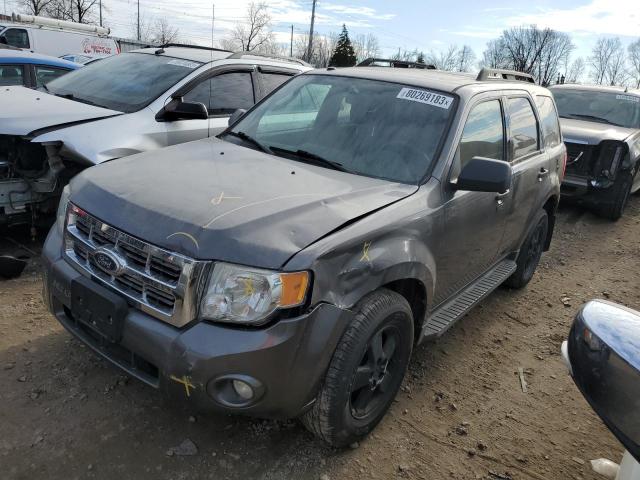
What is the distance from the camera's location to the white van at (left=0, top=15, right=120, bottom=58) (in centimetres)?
1669

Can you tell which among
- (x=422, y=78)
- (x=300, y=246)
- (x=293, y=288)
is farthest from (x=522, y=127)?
(x=293, y=288)

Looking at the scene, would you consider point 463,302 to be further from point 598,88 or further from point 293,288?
point 598,88

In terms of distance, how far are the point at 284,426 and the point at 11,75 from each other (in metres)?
6.73

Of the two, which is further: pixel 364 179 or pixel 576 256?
pixel 576 256

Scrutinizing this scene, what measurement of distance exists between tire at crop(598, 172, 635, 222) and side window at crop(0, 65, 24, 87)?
8.58 meters

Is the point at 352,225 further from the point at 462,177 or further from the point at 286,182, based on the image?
the point at 462,177

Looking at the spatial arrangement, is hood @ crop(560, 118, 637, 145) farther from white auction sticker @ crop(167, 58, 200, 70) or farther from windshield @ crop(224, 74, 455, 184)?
white auction sticker @ crop(167, 58, 200, 70)

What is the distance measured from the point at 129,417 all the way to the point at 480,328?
2.76m

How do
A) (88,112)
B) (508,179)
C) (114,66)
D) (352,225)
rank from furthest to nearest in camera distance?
(114,66) < (88,112) < (508,179) < (352,225)

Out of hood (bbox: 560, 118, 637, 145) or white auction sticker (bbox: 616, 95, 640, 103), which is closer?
hood (bbox: 560, 118, 637, 145)

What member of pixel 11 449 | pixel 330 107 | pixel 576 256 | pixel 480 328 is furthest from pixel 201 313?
pixel 576 256

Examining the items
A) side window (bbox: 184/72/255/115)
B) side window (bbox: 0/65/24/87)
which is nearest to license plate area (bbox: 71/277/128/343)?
side window (bbox: 184/72/255/115)

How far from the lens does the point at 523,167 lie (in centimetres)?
404

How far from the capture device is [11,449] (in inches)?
98.6
